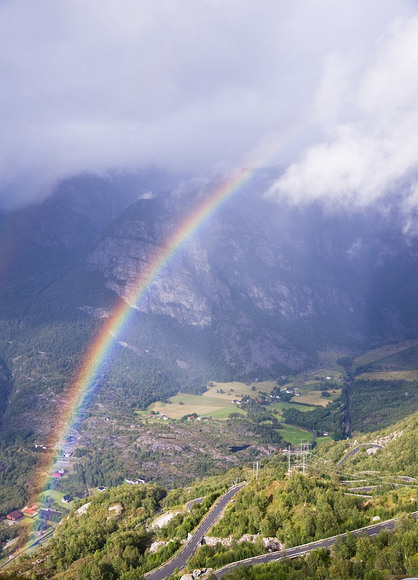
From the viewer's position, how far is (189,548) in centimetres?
6181

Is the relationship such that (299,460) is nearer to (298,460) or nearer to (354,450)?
(298,460)

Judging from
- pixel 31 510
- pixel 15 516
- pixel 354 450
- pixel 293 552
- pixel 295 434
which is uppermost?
pixel 293 552

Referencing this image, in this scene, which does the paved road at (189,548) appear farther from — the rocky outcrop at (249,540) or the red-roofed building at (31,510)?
the red-roofed building at (31,510)

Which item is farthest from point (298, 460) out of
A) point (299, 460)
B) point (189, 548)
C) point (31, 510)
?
point (31, 510)

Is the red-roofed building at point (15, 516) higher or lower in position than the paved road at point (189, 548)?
lower

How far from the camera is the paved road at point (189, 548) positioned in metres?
56.6

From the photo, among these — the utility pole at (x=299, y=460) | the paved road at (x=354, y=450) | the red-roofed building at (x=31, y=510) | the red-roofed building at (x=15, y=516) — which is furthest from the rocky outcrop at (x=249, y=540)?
the red-roofed building at (x=31, y=510)

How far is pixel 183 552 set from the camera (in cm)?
6100

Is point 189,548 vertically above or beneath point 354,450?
above

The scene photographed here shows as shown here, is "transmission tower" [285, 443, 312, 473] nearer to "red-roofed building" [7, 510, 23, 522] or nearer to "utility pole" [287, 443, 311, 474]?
"utility pole" [287, 443, 311, 474]

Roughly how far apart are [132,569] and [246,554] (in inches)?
594

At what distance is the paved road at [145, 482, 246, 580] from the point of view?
5664cm

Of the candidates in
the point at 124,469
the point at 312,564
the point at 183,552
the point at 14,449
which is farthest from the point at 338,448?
the point at 14,449

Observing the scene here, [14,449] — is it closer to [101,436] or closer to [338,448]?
[101,436]
